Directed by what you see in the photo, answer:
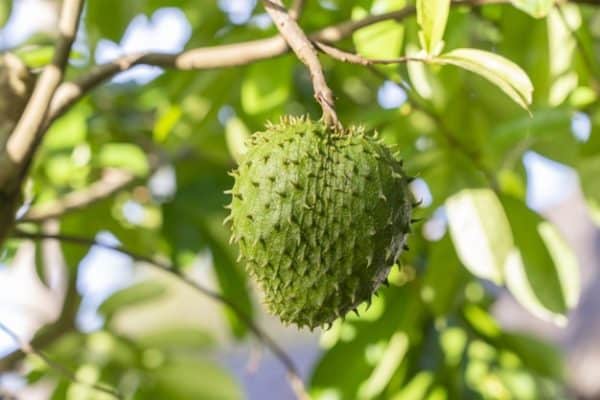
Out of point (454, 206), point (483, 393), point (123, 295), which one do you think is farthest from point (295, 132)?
point (123, 295)

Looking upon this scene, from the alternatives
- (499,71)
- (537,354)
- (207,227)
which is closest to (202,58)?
(499,71)

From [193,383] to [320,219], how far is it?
138 cm

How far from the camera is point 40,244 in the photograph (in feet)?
8.17

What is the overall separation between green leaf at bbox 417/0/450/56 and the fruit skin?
0.49 feet

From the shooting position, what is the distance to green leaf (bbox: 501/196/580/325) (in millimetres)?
1810

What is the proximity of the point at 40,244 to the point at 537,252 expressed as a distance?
46.3 inches

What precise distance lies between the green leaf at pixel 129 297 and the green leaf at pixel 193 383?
167 millimetres

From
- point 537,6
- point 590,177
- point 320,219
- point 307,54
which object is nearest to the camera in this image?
point 307,54

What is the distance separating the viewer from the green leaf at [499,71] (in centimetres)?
119

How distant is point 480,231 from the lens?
5.94 feet

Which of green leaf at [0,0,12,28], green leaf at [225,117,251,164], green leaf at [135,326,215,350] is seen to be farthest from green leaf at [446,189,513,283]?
green leaf at [0,0,12,28]

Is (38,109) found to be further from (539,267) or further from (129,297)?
(129,297)

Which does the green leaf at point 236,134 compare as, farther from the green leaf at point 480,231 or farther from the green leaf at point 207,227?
the green leaf at point 480,231

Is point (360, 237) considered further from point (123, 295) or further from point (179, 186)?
point (123, 295)
